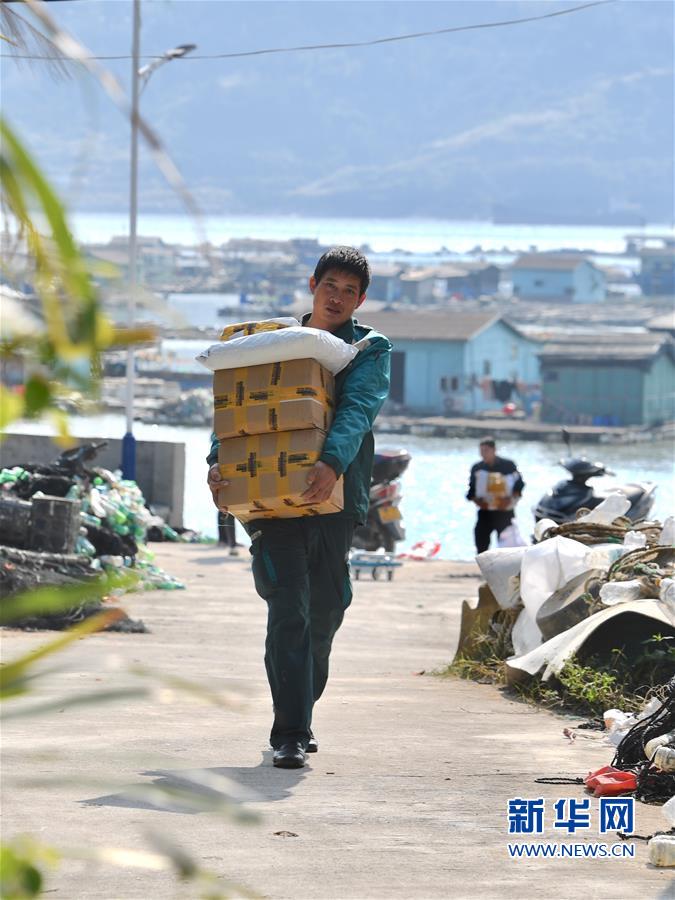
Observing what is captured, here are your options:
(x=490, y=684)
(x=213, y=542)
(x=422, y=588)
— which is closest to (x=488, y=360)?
(x=213, y=542)

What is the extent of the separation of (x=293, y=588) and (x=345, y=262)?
110 centimetres

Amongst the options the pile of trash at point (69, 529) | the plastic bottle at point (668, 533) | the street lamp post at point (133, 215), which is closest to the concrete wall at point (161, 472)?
the street lamp post at point (133, 215)

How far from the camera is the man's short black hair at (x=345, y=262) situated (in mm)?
5367

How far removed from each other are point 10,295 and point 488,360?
285ft

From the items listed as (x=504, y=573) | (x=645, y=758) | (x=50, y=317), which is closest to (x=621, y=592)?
(x=504, y=573)

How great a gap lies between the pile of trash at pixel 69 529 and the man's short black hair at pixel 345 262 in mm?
3707

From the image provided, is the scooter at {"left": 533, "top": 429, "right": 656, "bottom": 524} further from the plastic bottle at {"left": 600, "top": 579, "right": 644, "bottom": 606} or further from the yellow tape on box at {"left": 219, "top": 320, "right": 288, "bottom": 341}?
the yellow tape on box at {"left": 219, "top": 320, "right": 288, "bottom": 341}

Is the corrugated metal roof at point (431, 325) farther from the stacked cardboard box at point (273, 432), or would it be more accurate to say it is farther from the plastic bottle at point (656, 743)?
the plastic bottle at point (656, 743)

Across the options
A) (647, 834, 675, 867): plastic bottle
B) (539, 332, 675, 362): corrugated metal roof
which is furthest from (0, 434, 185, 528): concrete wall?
(539, 332, 675, 362): corrugated metal roof

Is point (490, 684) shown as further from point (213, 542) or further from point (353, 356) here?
point (213, 542)

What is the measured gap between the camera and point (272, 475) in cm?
509

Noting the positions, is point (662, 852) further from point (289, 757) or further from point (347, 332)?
point (347, 332)

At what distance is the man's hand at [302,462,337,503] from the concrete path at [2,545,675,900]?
86cm

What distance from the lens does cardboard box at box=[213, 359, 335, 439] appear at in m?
5.07
